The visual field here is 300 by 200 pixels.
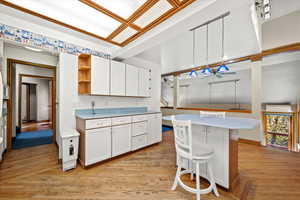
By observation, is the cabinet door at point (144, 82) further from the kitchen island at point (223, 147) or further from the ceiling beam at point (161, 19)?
the kitchen island at point (223, 147)

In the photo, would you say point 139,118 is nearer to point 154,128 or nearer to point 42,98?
point 154,128

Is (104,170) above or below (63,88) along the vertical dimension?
below

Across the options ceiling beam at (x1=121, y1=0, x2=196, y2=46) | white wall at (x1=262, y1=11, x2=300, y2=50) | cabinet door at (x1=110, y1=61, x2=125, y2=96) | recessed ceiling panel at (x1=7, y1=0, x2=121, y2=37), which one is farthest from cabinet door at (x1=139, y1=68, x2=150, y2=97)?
white wall at (x1=262, y1=11, x2=300, y2=50)

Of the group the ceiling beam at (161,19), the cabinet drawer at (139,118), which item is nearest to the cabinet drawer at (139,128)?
the cabinet drawer at (139,118)

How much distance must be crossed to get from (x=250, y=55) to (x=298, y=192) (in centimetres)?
314

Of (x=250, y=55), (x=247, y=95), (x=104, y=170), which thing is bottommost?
(x=104, y=170)

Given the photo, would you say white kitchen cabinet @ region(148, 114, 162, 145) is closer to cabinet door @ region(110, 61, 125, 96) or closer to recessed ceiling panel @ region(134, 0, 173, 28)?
cabinet door @ region(110, 61, 125, 96)

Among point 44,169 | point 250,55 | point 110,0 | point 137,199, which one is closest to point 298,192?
point 137,199

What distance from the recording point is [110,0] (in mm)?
1679

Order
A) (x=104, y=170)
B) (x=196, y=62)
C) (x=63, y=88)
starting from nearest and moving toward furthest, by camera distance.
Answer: (x=104, y=170) → (x=63, y=88) → (x=196, y=62)

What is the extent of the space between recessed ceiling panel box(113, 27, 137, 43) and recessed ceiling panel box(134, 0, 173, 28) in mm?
280

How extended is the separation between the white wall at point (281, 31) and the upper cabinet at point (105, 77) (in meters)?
3.42

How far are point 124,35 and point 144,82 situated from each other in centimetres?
134

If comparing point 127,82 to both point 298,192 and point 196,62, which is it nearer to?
point 196,62
